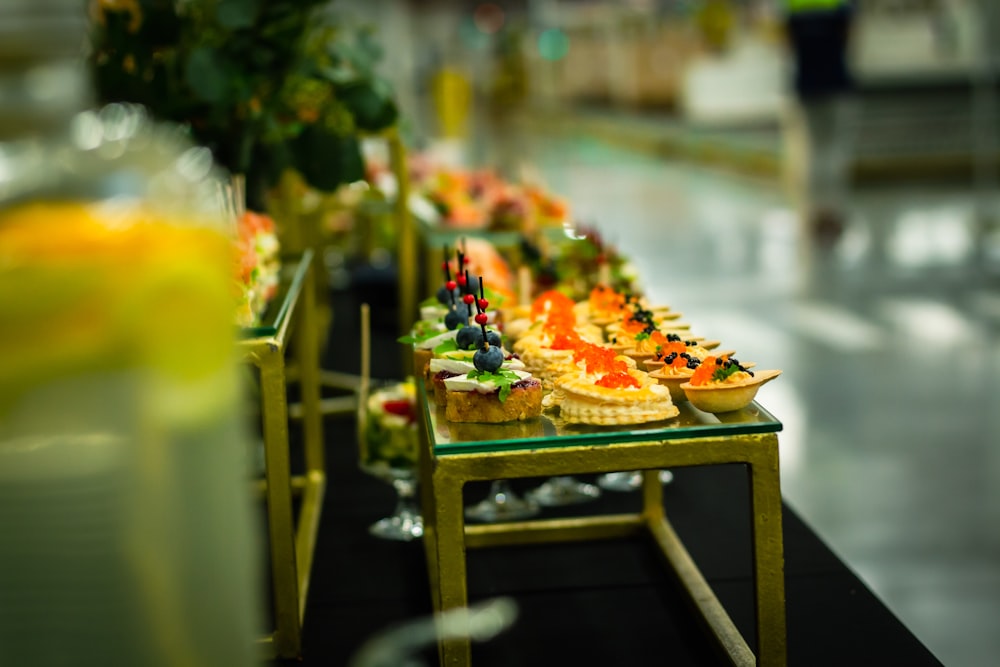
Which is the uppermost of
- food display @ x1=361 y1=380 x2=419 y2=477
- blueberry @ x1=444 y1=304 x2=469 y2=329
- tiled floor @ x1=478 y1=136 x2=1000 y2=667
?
blueberry @ x1=444 y1=304 x2=469 y2=329

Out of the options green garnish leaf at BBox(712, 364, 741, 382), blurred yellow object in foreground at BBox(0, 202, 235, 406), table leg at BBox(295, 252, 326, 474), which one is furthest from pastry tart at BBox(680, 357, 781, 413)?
table leg at BBox(295, 252, 326, 474)

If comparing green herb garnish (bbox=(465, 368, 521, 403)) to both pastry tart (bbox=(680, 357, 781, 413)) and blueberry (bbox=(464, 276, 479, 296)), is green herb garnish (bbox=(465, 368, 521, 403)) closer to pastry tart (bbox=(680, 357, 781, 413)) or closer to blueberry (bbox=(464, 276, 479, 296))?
pastry tart (bbox=(680, 357, 781, 413))

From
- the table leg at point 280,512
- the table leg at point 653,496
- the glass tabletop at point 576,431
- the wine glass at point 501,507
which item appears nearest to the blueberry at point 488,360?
the glass tabletop at point 576,431

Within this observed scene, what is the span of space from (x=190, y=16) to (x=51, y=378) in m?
2.98

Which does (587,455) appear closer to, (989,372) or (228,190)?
(228,190)

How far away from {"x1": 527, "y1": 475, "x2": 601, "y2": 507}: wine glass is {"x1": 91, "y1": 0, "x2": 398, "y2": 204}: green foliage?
45.1 inches

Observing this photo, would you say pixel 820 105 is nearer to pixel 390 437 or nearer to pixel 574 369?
pixel 390 437

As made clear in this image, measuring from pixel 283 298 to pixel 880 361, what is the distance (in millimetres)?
3988

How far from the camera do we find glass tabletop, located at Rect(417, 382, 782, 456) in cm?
204

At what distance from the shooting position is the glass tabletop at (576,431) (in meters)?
2.04

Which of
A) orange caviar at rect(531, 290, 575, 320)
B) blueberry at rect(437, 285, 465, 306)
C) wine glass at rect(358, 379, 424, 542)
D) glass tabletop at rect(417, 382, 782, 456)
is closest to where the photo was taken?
glass tabletop at rect(417, 382, 782, 456)

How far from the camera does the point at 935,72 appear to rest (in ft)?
44.9

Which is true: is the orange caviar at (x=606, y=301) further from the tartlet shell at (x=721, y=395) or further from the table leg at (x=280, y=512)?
the table leg at (x=280, y=512)

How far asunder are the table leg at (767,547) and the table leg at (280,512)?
38.5 inches
